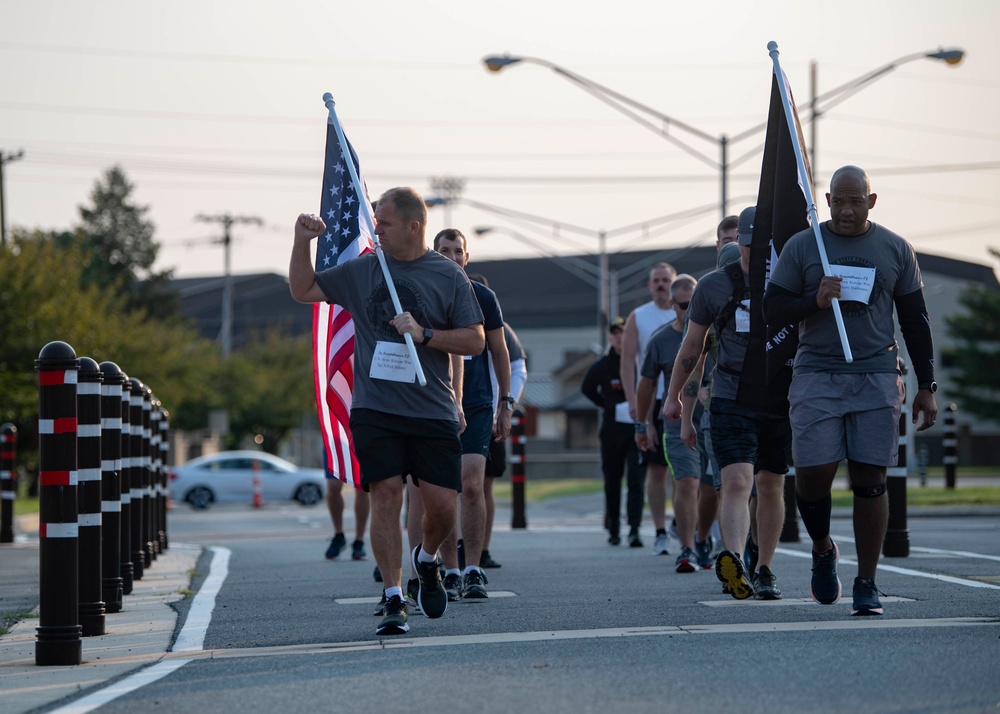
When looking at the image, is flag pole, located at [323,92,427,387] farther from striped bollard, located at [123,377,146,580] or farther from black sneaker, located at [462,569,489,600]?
striped bollard, located at [123,377,146,580]

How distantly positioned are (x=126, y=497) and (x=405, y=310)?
437 centimetres

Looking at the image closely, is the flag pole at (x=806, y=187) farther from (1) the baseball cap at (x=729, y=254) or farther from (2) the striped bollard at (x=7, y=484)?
(2) the striped bollard at (x=7, y=484)

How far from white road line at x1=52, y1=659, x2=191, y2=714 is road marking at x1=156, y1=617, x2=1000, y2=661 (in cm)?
24

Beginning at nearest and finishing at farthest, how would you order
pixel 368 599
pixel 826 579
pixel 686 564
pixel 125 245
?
pixel 826 579 < pixel 368 599 < pixel 686 564 < pixel 125 245

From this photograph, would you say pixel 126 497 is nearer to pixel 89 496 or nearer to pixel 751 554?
pixel 89 496

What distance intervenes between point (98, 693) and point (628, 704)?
6.13 ft

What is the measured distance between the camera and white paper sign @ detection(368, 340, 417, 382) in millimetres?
6918

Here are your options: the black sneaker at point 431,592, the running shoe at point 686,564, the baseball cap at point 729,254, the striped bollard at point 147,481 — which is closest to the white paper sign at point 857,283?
the baseball cap at point 729,254

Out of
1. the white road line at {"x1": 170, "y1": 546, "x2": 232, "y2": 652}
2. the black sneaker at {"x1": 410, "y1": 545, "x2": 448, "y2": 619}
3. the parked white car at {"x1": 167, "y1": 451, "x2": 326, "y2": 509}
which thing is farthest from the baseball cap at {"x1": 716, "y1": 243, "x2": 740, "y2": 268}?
the parked white car at {"x1": 167, "y1": 451, "x2": 326, "y2": 509}

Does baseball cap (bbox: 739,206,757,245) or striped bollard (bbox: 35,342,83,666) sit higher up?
baseball cap (bbox: 739,206,757,245)

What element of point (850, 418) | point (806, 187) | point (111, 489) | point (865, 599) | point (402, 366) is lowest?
point (865, 599)

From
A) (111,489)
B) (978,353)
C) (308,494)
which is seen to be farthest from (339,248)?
(978,353)

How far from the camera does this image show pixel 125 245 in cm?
9150

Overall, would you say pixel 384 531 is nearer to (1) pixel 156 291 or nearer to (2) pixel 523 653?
(2) pixel 523 653
